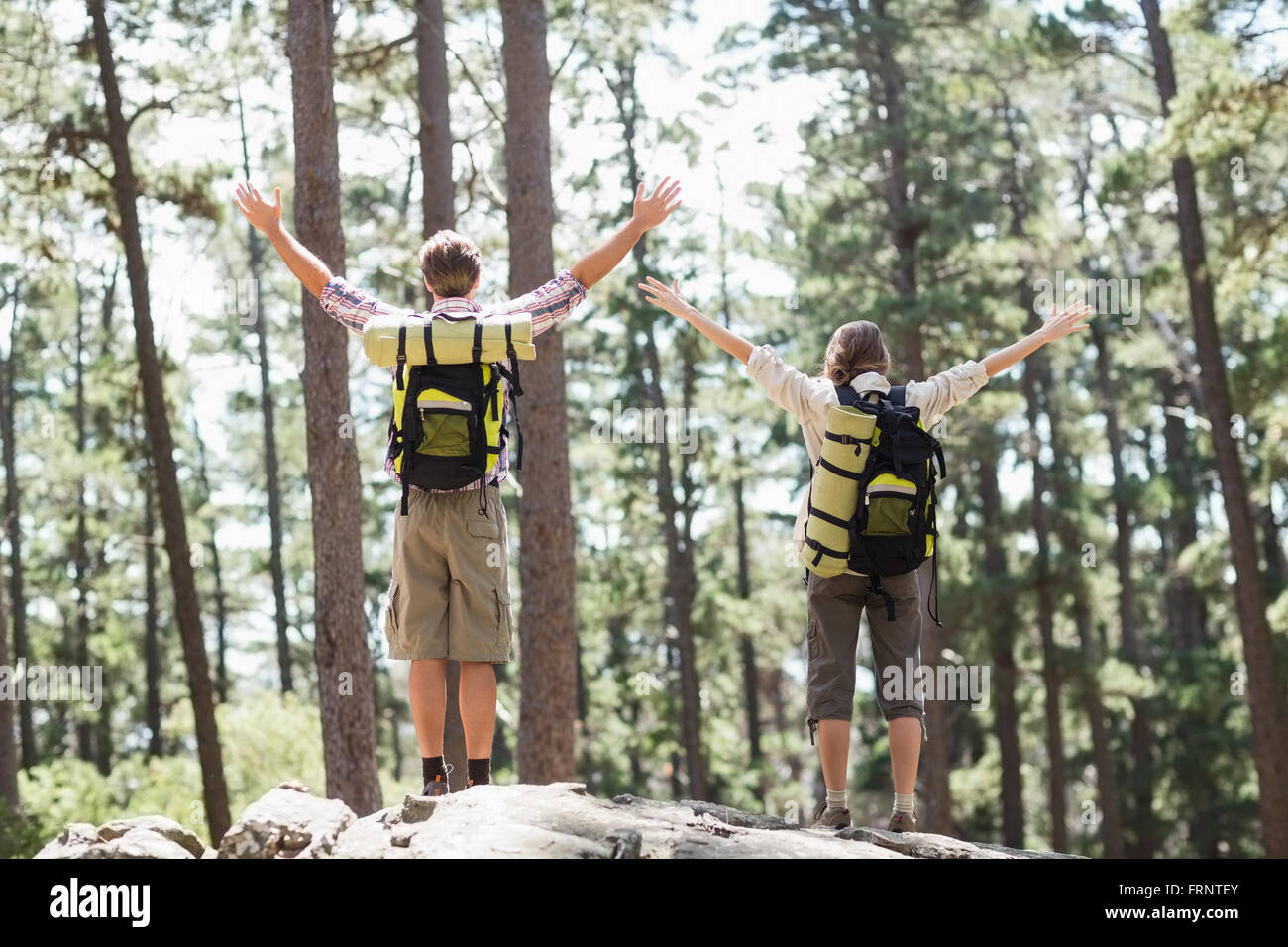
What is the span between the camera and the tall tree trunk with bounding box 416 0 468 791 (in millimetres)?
11562

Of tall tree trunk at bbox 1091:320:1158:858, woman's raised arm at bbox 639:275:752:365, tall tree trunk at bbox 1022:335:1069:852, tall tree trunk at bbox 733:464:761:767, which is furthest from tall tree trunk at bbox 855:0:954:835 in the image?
woman's raised arm at bbox 639:275:752:365

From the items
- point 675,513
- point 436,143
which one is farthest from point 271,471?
point 436,143

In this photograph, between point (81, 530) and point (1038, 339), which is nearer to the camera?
point (1038, 339)

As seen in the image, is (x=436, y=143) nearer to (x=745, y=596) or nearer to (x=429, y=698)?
(x=429, y=698)

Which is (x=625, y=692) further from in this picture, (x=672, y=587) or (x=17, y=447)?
(x=17, y=447)

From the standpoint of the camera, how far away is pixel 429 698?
5.11 m

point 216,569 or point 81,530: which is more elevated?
point 81,530

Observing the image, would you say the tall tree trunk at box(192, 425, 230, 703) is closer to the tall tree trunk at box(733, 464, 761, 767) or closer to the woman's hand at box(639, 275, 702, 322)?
the tall tree trunk at box(733, 464, 761, 767)

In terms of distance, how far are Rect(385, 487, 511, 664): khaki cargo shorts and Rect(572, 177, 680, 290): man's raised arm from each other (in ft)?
3.31

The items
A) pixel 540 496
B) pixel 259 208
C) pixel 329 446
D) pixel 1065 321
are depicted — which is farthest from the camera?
pixel 540 496

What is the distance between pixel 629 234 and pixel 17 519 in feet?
69.0

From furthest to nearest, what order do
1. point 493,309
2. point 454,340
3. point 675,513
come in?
point 675,513 → point 493,309 → point 454,340

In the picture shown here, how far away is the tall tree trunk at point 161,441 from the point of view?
517 inches

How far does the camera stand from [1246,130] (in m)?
12.2
